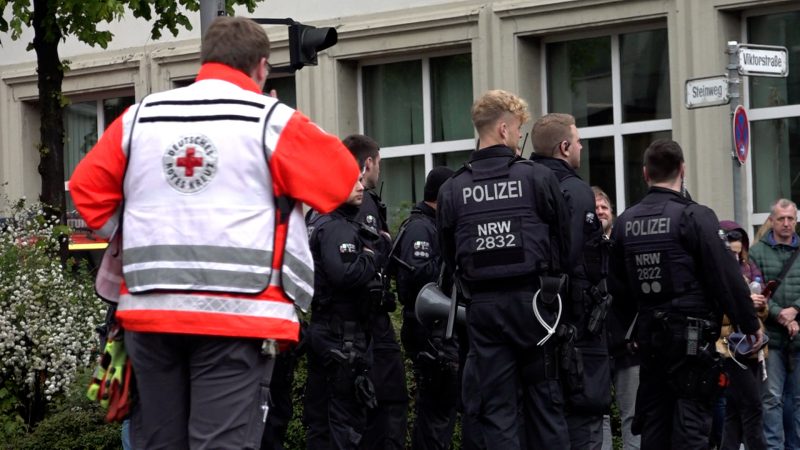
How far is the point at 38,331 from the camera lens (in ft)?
39.3

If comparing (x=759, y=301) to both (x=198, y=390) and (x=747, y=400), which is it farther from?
(x=198, y=390)

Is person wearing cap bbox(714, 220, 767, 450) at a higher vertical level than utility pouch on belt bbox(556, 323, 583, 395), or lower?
lower

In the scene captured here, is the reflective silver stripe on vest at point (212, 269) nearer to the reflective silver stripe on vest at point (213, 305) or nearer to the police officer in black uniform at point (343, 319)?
the reflective silver stripe on vest at point (213, 305)

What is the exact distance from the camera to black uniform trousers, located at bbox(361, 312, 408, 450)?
9938mm

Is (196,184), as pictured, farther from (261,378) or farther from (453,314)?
(453,314)

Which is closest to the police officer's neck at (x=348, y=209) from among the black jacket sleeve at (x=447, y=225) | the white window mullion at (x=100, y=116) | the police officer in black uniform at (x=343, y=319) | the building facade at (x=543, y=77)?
the police officer in black uniform at (x=343, y=319)

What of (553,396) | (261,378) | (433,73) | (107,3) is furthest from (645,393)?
(433,73)

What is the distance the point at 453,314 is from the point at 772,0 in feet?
23.0

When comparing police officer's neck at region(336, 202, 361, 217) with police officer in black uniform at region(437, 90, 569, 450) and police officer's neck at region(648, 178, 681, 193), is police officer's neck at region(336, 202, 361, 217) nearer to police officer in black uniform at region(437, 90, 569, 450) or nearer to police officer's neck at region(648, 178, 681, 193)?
police officer in black uniform at region(437, 90, 569, 450)

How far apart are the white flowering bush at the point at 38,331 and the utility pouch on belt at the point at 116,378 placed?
20.2ft

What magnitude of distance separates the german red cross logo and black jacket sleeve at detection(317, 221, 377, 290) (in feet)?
12.7

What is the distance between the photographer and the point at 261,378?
552 centimetres

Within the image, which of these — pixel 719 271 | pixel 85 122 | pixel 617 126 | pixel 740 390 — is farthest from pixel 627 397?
pixel 85 122

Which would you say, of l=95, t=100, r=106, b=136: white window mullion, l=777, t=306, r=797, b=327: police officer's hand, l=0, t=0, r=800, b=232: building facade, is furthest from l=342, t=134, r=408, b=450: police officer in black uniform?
l=95, t=100, r=106, b=136: white window mullion
